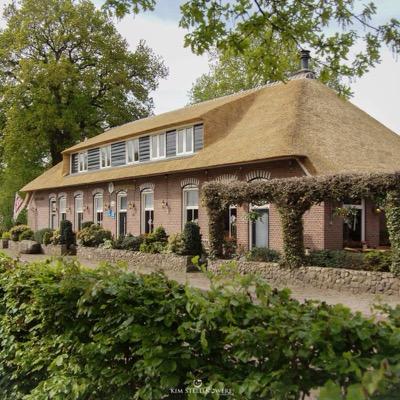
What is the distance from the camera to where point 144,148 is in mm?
25219

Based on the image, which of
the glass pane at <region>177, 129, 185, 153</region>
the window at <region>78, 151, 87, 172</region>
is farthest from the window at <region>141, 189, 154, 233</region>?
the window at <region>78, 151, 87, 172</region>

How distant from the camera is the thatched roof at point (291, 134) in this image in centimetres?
1762

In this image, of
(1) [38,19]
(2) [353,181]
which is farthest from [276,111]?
(1) [38,19]

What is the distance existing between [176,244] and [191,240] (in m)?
0.74

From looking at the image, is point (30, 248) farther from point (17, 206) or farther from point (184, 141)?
point (184, 141)

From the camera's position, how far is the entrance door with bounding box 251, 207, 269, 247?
60.5 ft

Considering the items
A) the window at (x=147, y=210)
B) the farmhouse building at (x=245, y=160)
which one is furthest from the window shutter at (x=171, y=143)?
the window at (x=147, y=210)

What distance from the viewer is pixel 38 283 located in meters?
4.48

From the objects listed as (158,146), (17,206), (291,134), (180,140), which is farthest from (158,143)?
(17,206)

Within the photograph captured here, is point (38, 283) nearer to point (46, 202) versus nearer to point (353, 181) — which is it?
point (353, 181)

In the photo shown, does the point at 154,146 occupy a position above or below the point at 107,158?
above

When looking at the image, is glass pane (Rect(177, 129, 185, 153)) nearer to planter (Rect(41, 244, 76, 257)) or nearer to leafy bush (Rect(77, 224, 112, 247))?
Answer: leafy bush (Rect(77, 224, 112, 247))

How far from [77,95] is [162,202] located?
69.4 ft

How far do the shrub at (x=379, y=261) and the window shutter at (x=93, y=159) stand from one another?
19860 mm
